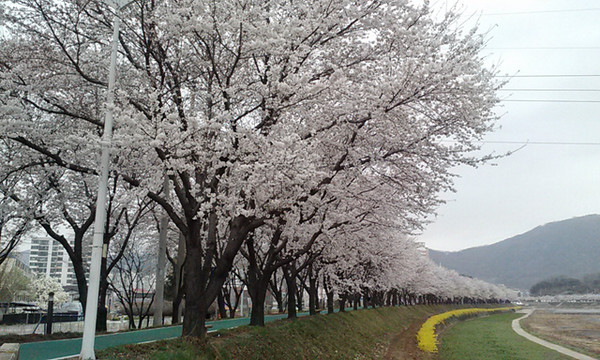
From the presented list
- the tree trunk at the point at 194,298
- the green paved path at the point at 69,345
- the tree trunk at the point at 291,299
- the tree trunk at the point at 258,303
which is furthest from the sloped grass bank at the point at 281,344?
the green paved path at the point at 69,345

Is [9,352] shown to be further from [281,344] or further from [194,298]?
[281,344]

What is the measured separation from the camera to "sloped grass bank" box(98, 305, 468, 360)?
9891 millimetres

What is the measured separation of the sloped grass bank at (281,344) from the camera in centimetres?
989

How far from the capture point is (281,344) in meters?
15.1

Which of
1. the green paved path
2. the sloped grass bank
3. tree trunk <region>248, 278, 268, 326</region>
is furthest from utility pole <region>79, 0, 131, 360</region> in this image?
tree trunk <region>248, 278, 268, 326</region>

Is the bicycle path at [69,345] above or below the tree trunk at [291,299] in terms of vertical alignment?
Result: below

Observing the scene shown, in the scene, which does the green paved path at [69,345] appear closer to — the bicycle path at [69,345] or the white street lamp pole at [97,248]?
the bicycle path at [69,345]

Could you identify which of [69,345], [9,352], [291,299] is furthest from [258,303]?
[9,352]

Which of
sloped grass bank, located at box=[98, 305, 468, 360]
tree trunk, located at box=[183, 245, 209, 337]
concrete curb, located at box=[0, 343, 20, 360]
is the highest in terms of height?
tree trunk, located at box=[183, 245, 209, 337]

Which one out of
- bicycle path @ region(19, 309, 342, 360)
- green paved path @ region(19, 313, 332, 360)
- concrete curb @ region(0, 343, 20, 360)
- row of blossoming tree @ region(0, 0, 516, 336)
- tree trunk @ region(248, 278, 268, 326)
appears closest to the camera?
concrete curb @ region(0, 343, 20, 360)

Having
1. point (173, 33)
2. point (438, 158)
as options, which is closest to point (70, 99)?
point (173, 33)

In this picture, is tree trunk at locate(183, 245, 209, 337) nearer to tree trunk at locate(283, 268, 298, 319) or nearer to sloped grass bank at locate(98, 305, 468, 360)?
sloped grass bank at locate(98, 305, 468, 360)

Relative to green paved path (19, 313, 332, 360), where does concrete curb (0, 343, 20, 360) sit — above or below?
above

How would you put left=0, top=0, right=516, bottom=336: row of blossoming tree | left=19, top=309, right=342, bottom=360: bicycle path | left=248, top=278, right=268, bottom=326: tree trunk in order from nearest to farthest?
1. left=0, top=0, right=516, bottom=336: row of blossoming tree
2. left=19, top=309, right=342, bottom=360: bicycle path
3. left=248, top=278, right=268, bottom=326: tree trunk
